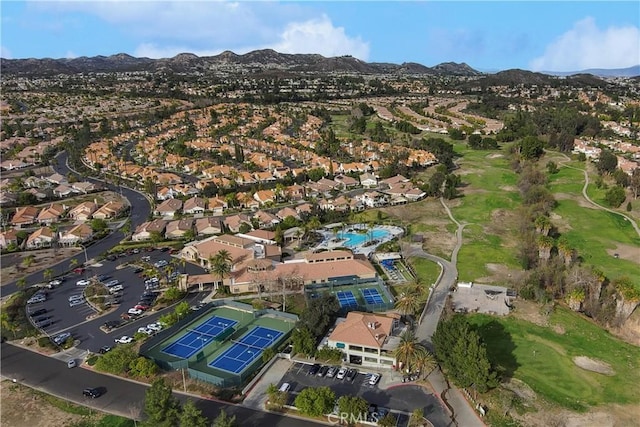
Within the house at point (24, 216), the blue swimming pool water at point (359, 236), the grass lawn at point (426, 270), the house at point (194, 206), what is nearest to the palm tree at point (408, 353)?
the grass lawn at point (426, 270)

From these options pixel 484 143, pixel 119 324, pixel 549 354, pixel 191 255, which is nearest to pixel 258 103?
pixel 484 143

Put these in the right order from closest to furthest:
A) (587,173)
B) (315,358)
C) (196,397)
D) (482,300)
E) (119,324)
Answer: (196,397) < (315,358) < (119,324) < (482,300) < (587,173)

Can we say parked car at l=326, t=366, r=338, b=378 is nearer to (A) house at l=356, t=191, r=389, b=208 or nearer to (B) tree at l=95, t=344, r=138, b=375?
(B) tree at l=95, t=344, r=138, b=375

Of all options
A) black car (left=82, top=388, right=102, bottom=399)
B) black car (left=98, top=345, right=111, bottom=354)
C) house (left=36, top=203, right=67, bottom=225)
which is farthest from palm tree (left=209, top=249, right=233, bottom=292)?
house (left=36, top=203, right=67, bottom=225)

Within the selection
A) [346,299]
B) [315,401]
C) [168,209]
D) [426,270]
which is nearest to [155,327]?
[346,299]

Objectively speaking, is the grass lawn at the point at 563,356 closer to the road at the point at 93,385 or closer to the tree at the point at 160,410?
the road at the point at 93,385

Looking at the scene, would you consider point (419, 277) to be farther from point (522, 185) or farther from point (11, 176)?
point (11, 176)
